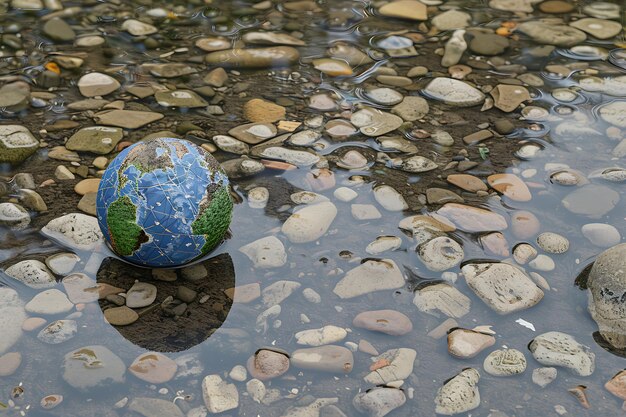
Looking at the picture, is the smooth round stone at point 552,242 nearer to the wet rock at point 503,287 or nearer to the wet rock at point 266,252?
the wet rock at point 503,287

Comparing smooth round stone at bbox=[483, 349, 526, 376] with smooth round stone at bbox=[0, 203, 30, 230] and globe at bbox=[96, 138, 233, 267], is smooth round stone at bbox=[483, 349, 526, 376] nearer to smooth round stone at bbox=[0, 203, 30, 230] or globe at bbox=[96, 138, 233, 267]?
globe at bbox=[96, 138, 233, 267]

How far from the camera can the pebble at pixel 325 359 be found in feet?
12.2

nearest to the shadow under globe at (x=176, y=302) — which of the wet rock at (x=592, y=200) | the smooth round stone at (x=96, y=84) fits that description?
the smooth round stone at (x=96, y=84)

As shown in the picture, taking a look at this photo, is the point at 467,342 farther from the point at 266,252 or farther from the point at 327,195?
the point at 327,195

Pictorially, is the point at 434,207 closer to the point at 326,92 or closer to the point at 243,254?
the point at 243,254

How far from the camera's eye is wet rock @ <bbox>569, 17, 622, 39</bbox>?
6887mm

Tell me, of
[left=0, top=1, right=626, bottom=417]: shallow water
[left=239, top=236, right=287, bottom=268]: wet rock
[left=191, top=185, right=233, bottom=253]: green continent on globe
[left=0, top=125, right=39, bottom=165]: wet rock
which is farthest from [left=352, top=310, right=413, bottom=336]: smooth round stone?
[left=0, top=125, right=39, bottom=165]: wet rock

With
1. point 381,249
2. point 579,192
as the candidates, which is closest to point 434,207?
point 381,249

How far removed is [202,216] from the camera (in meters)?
3.95

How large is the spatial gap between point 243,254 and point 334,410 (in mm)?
1244

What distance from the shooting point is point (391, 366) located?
146 inches

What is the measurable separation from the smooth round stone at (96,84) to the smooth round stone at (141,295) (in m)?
2.30

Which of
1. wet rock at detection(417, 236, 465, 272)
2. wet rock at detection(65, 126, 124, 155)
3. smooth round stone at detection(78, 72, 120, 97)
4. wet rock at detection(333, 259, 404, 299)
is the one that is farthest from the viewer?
smooth round stone at detection(78, 72, 120, 97)

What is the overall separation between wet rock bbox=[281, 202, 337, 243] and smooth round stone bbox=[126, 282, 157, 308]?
34.5 inches
